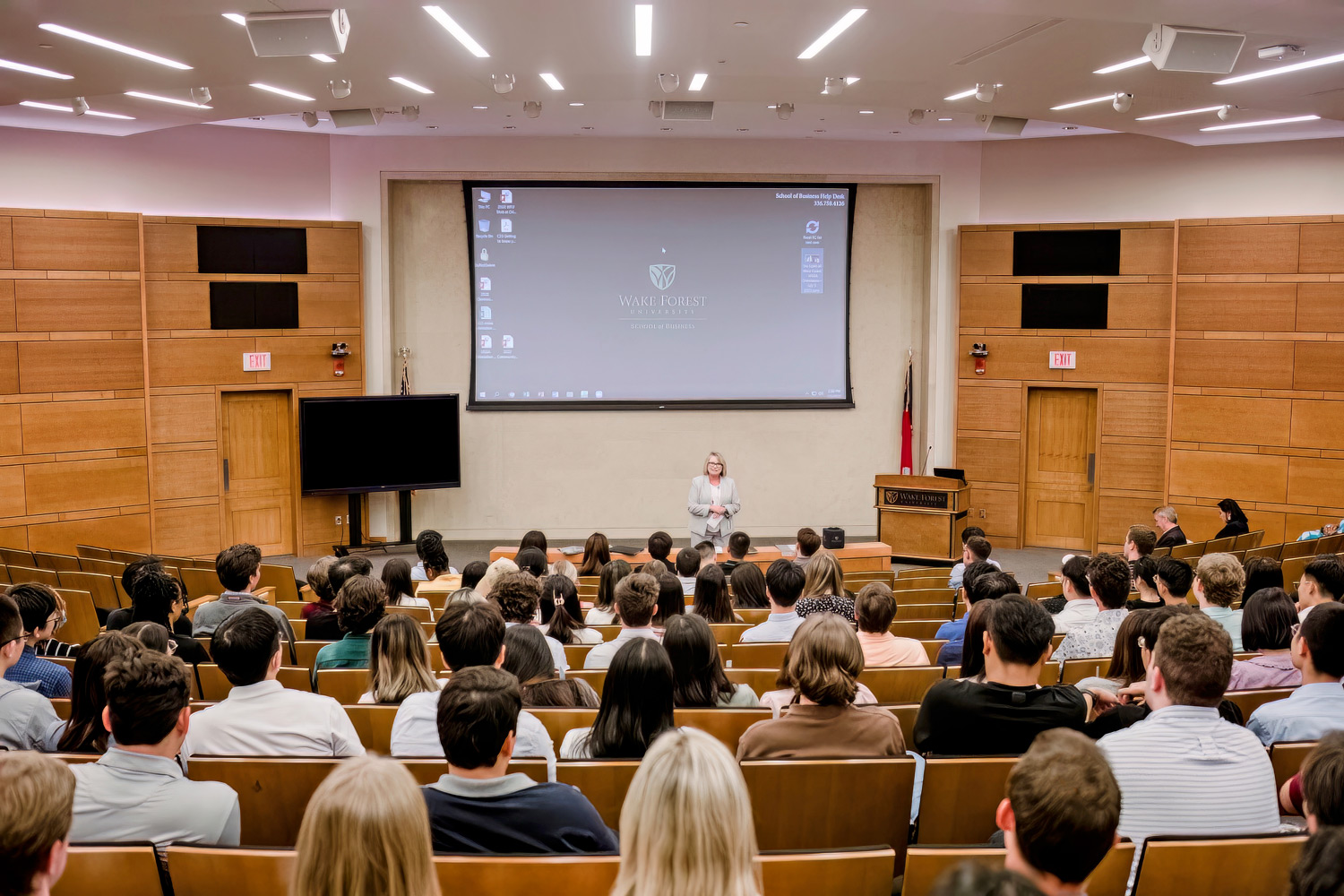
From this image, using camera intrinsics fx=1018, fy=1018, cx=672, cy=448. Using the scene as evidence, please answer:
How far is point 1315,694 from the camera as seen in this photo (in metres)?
3.35

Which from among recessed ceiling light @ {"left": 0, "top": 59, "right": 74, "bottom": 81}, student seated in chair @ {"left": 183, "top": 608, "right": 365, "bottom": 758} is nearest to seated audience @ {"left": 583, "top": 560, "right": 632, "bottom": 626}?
student seated in chair @ {"left": 183, "top": 608, "right": 365, "bottom": 758}

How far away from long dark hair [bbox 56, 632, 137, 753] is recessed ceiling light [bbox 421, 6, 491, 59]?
15.9ft

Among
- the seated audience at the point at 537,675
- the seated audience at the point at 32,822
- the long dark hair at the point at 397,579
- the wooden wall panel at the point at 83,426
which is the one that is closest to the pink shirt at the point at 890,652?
the seated audience at the point at 537,675

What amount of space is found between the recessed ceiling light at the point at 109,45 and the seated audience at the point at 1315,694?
764 centimetres

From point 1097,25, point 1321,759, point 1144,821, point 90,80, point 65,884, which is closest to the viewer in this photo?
point 1321,759

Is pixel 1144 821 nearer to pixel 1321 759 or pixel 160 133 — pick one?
pixel 1321 759

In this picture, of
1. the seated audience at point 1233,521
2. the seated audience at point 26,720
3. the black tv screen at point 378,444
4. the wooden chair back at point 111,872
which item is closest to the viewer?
the wooden chair back at point 111,872

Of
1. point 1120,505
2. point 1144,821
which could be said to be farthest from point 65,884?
point 1120,505

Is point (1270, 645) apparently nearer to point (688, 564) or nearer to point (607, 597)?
point (607, 597)

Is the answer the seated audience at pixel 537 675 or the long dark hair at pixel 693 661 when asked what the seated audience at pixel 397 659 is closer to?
the seated audience at pixel 537 675

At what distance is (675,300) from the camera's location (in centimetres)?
1292

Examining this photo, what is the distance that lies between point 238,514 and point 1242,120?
11.6 metres

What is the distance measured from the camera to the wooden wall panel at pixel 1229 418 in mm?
11234

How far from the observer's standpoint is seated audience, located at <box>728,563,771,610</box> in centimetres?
648
